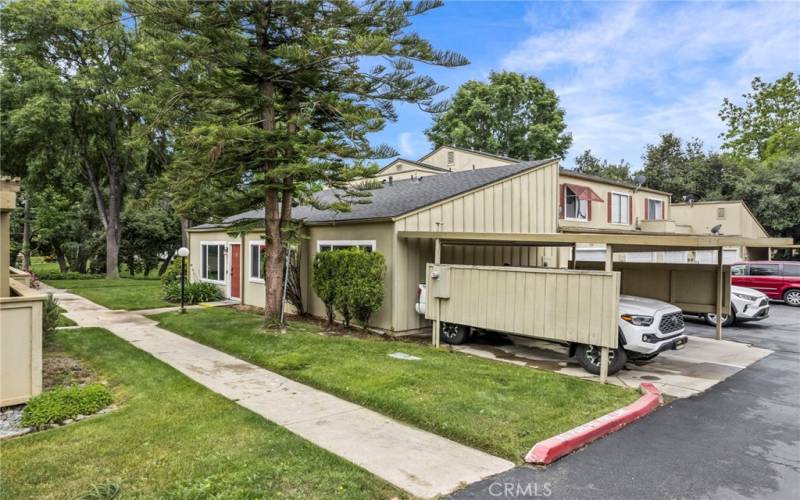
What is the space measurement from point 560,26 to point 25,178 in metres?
24.4

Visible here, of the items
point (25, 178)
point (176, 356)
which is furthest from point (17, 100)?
point (176, 356)

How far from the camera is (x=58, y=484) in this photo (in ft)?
11.6

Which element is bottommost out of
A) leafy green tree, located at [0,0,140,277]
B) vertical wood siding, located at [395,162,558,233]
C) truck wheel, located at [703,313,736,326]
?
truck wheel, located at [703,313,736,326]

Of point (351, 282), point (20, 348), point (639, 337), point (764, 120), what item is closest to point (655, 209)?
point (639, 337)

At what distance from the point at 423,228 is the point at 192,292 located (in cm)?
892

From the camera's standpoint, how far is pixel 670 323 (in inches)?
285

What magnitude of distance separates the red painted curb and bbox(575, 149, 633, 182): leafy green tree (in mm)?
34417

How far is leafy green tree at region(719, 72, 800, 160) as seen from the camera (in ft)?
117

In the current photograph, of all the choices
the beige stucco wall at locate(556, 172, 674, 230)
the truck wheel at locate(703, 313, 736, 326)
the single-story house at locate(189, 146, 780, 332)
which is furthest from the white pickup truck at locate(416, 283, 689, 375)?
the beige stucco wall at locate(556, 172, 674, 230)

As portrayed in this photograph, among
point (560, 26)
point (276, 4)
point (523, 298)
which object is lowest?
point (523, 298)

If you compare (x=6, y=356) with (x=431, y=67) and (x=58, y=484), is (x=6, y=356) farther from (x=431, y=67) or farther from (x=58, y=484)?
(x=431, y=67)

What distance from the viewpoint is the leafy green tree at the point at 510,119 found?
34219 millimetres

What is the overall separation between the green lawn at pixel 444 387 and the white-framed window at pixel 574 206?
11440mm

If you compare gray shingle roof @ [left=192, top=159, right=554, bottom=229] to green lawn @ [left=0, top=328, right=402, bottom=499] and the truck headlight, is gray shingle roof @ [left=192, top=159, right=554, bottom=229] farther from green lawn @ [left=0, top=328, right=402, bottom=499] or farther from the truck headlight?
green lawn @ [left=0, top=328, right=402, bottom=499]
